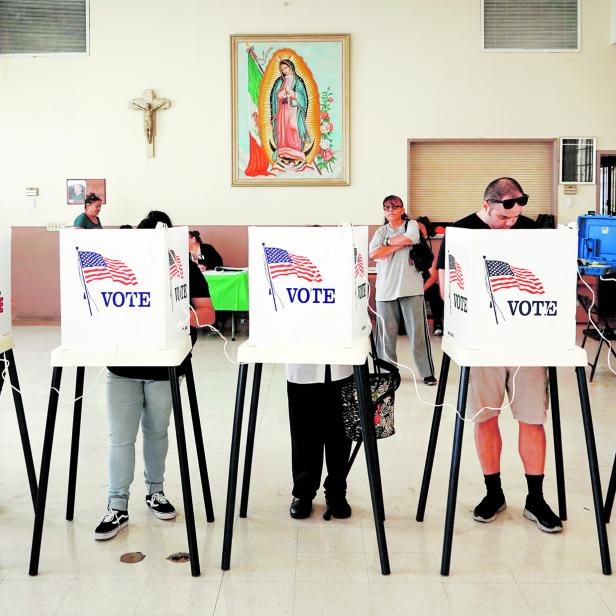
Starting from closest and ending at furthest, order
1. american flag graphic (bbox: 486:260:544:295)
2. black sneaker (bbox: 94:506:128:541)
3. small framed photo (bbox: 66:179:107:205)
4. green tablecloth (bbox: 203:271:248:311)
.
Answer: american flag graphic (bbox: 486:260:544:295) → black sneaker (bbox: 94:506:128:541) → green tablecloth (bbox: 203:271:248:311) → small framed photo (bbox: 66:179:107:205)

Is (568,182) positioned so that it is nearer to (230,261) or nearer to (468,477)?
(230,261)

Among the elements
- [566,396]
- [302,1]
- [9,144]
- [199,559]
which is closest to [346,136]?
[302,1]

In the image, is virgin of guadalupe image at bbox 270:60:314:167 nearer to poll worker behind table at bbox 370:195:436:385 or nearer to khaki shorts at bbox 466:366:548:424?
poll worker behind table at bbox 370:195:436:385

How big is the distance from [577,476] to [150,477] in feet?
6.33

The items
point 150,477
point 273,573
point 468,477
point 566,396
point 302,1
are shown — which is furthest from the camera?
point 302,1

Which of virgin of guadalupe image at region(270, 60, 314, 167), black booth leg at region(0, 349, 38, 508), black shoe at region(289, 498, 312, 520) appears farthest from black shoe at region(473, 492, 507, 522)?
virgin of guadalupe image at region(270, 60, 314, 167)

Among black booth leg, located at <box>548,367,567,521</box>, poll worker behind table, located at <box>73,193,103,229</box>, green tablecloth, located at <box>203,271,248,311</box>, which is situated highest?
poll worker behind table, located at <box>73,193,103,229</box>

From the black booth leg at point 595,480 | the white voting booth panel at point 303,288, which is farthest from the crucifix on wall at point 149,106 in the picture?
the black booth leg at point 595,480

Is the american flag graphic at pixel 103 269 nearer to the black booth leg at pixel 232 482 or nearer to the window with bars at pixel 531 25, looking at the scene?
the black booth leg at pixel 232 482

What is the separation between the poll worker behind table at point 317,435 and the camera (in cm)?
311

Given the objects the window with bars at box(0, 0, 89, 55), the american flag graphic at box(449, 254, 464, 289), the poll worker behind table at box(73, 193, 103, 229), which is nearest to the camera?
the american flag graphic at box(449, 254, 464, 289)

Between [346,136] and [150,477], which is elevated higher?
[346,136]

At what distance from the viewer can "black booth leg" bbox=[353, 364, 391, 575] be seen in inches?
104

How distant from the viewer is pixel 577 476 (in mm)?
3625
